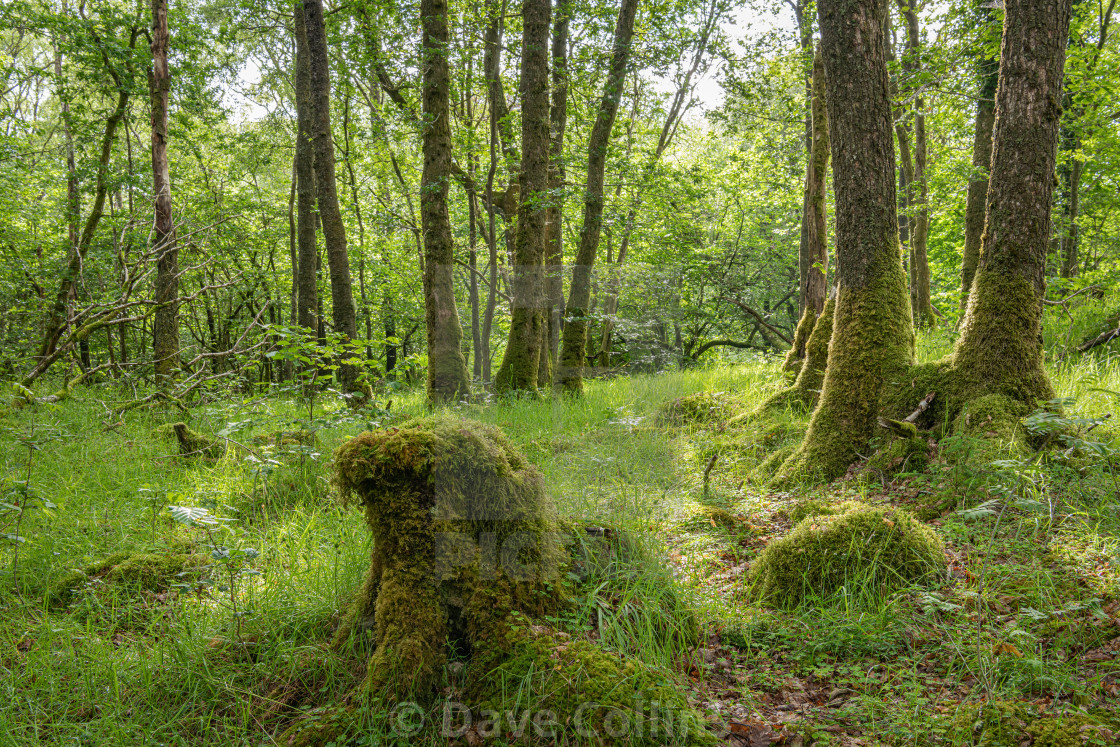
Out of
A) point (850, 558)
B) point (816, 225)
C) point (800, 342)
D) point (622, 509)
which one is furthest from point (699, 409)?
point (850, 558)

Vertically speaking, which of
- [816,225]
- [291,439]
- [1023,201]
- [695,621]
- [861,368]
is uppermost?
[816,225]

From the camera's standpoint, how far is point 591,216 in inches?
446

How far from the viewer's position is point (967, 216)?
9.58 m

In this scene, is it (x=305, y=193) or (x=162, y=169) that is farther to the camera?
(x=305, y=193)

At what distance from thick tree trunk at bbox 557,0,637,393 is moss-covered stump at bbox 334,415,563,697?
7441 mm

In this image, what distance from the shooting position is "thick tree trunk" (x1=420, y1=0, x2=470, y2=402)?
28.8 ft

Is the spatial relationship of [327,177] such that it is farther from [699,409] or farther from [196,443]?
[699,409]

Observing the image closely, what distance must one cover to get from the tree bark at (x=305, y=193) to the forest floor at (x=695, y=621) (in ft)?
23.1

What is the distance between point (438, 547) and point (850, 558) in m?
2.31

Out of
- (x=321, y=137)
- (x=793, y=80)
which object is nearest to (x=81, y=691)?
(x=321, y=137)

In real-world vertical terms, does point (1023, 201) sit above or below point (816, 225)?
below

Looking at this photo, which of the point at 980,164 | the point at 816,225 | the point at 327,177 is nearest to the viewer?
the point at 816,225

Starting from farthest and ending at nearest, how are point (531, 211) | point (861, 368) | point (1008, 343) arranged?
point (531, 211)
point (861, 368)
point (1008, 343)

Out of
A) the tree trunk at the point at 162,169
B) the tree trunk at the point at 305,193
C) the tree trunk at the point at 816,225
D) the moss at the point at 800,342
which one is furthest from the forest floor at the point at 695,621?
the tree trunk at the point at 305,193
